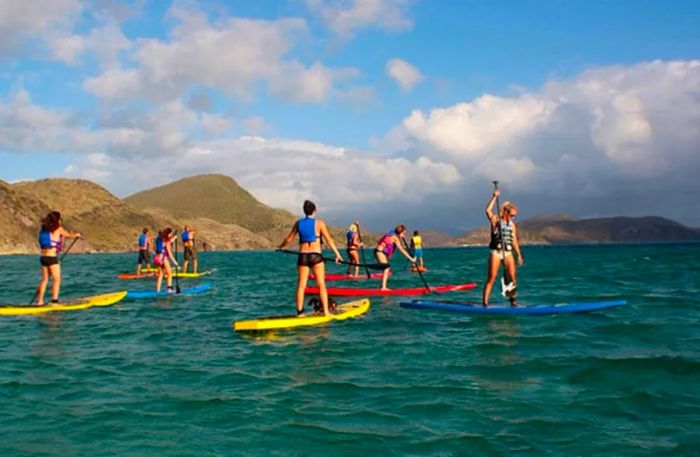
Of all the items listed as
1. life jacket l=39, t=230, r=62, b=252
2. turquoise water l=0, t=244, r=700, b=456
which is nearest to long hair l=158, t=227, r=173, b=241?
life jacket l=39, t=230, r=62, b=252

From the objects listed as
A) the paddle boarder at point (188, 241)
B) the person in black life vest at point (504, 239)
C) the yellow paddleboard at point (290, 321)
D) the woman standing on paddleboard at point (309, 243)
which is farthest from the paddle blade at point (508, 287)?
the paddle boarder at point (188, 241)

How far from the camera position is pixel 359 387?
9133 millimetres

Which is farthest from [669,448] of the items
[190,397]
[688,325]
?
[688,325]

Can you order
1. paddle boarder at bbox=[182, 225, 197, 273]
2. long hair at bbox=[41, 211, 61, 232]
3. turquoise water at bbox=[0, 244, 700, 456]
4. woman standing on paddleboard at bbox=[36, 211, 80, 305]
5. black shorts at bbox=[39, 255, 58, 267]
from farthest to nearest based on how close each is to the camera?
paddle boarder at bbox=[182, 225, 197, 273] → black shorts at bbox=[39, 255, 58, 267] → woman standing on paddleboard at bbox=[36, 211, 80, 305] → long hair at bbox=[41, 211, 61, 232] → turquoise water at bbox=[0, 244, 700, 456]

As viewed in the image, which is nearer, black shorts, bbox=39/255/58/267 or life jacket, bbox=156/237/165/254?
black shorts, bbox=39/255/58/267

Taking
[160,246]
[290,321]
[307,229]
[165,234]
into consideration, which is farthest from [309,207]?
[160,246]

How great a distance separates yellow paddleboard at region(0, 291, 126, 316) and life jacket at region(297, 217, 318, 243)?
9.27 meters

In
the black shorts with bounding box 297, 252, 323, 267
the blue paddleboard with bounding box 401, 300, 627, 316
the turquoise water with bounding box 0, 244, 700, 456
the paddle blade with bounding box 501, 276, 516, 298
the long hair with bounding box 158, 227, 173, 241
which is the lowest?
the turquoise water with bounding box 0, 244, 700, 456

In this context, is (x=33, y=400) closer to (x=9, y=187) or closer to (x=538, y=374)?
(x=538, y=374)

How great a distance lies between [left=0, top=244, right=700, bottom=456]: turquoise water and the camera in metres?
6.88

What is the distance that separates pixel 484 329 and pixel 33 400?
9.94 meters

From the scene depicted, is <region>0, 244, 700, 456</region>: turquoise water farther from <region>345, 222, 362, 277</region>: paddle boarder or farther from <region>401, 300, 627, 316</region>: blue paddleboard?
<region>345, 222, 362, 277</region>: paddle boarder

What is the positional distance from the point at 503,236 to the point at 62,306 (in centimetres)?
1398

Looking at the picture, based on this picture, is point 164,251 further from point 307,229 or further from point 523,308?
point 523,308
